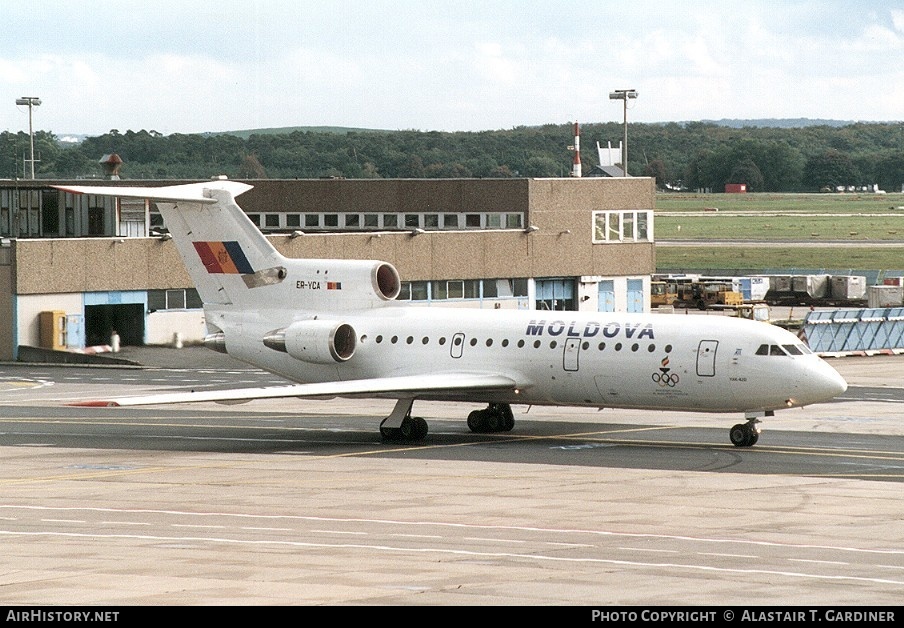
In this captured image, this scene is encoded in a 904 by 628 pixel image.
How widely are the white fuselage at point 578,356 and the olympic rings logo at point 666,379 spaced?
3 cm

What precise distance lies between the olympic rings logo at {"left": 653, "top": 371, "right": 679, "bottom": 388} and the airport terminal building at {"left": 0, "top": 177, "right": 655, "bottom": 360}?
30577mm

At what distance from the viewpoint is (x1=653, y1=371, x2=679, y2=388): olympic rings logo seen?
39031 millimetres

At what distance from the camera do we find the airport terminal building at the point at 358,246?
68938mm

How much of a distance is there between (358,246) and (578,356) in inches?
1411

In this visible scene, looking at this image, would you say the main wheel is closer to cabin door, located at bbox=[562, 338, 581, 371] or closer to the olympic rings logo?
the olympic rings logo

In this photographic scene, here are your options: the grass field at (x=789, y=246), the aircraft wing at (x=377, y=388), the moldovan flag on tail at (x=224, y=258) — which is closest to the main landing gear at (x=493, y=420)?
the aircraft wing at (x=377, y=388)

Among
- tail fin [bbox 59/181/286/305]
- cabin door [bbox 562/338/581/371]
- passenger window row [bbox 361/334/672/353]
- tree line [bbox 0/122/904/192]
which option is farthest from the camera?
tree line [bbox 0/122/904/192]

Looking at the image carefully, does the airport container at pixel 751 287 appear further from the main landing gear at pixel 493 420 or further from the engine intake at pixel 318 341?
the engine intake at pixel 318 341

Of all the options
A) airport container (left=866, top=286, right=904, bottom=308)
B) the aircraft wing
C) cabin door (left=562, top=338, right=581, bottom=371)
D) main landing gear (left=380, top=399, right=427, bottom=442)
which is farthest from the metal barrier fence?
main landing gear (left=380, top=399, right=427, bottom=442)

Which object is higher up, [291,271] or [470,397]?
[291,271]

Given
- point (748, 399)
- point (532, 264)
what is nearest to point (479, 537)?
point (748, 399)

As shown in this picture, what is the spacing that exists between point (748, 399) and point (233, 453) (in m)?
13.0
